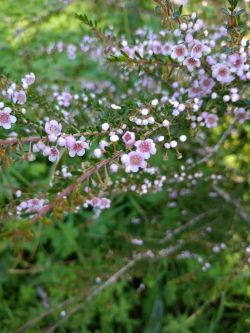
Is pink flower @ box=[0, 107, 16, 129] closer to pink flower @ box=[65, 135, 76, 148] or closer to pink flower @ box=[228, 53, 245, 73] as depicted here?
pink flower @ box=[65, 135, 76, 148]

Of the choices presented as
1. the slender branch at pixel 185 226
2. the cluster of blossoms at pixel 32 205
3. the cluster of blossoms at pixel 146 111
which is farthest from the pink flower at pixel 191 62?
the slender branch at pixel 185 226

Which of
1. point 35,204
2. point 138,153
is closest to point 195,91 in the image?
point 138,153

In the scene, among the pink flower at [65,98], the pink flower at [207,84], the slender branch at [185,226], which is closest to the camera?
the pink flower at [207,84]

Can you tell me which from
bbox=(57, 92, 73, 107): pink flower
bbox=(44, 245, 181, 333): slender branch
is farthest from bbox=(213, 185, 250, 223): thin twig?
bbox=(57, 92, 73, 107): pink flower

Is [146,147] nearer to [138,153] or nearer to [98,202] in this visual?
[138,153]

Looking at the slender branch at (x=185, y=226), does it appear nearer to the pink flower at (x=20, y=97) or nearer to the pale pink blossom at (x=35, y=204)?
the pale pink blossom at (x=35, y=204)

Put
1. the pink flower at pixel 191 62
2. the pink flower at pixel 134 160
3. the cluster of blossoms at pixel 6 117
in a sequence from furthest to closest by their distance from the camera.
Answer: the pink flower at pixel 191 62, the cluster of blossoms at pixel 6 117, the pink flower at pixel 134 160
